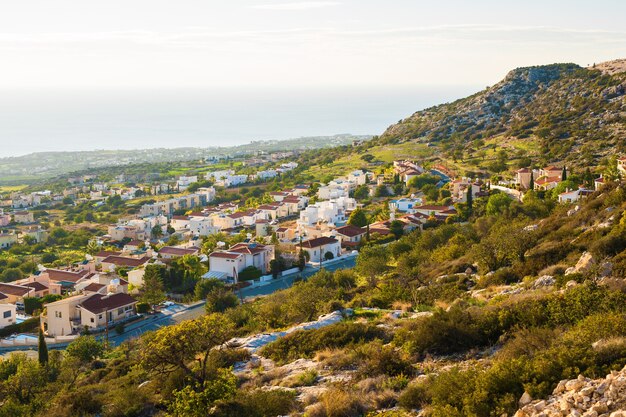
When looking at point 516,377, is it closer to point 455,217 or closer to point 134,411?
point 134,411

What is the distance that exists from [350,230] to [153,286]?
48.4 feet

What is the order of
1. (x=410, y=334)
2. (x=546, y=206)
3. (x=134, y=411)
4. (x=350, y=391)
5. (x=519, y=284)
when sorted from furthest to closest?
1. (x=546, y=206)
2. (x=519, y=284)
3. (x=410, y=334)
4. (x=134, y=411)
5. (x=350, y=391)

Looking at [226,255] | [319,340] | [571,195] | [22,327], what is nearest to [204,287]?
[226,255]

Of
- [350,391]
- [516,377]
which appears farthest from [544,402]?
[350,391]

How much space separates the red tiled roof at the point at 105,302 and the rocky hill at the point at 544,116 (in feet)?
123

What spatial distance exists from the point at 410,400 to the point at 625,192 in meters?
15.6

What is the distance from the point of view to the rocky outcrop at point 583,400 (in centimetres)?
612

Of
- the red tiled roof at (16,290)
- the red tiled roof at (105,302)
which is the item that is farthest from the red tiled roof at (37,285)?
the red tiled roof at (105,302)

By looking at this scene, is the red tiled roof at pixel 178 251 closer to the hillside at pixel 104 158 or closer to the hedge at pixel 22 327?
the hedge at pixel 22 327

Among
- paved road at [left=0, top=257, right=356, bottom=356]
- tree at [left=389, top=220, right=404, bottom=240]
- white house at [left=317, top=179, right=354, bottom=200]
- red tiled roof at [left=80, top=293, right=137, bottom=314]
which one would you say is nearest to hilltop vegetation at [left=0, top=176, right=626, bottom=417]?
paved road at [left=0, top=257, right=356, bottom=356]

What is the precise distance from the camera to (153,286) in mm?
31016

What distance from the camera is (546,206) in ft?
105

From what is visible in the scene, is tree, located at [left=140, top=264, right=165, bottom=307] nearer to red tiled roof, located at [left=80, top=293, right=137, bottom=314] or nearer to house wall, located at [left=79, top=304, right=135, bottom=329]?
red tiled roof, located at [left=80, top=293, right=137, bottom=314]

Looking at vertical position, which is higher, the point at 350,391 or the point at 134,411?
the point at 350,391
